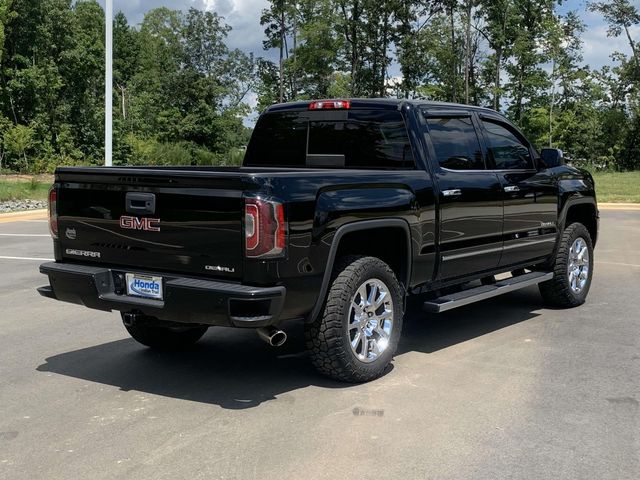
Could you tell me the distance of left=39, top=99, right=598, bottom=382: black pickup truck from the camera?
4.29 m

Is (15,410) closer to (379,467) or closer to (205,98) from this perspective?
(379,467)

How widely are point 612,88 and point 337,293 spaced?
189 ft

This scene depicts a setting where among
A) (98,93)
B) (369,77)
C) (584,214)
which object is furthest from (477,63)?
(584,214)

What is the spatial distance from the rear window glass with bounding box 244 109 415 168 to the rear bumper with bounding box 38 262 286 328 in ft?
6.49

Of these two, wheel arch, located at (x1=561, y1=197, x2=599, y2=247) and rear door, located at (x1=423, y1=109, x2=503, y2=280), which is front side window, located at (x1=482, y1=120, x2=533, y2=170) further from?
wheel arch, located at (x1=561, y1=197, x2=599, y2=247)

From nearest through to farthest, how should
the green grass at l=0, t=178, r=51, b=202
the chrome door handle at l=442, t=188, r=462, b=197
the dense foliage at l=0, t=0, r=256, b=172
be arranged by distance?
1. the chrome door handle at l=442, t=188, r=462, b=197
2. the green grass at l=0, t=178, r=51, b=202
3. the dense foliage at l=0, t=0, r=256, b=172

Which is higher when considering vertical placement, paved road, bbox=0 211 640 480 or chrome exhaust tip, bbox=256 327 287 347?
chrome exhaust tip, bbox=256 327 287 347

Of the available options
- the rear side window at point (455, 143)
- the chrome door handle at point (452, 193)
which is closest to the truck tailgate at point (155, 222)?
the chrome door handle at point (452, 193)

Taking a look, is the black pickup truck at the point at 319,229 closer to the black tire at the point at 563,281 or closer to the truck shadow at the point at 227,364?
the truck shadow at the point at 227,364

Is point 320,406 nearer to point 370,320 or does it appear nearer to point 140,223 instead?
point 370,320

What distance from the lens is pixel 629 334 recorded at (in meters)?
6.45

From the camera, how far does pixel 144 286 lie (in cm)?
463

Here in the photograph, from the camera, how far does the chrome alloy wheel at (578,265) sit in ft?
24.7

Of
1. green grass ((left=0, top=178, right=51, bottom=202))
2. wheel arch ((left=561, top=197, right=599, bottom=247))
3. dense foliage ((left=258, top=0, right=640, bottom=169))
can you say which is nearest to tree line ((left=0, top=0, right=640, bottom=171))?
dense foliage ((left=258, top=0, right=640, bottom=169))
